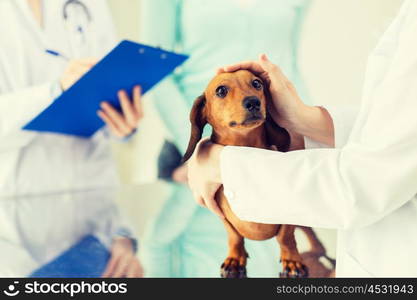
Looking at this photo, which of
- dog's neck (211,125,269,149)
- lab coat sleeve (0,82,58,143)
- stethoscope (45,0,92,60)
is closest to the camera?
dog's neck (211,125,269,149)

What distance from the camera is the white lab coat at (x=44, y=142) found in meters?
1.02

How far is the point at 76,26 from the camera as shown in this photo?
3.82 ft

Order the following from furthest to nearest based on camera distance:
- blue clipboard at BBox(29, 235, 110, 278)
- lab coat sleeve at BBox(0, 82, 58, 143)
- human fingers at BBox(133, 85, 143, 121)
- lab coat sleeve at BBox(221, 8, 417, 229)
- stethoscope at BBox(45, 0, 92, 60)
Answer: stethoscope at BBox(45, 0, 92, 60) < lab coat sleeve at BBox(0, 82, 58, 143) < human fingers at BBox(133, 85, 143, 121) < blue clipboard at BBox(29, 235, 110, 278) < lab coat sleeve at BBox(221, 8, 417, 229)

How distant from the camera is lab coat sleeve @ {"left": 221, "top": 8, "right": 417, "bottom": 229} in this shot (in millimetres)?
413

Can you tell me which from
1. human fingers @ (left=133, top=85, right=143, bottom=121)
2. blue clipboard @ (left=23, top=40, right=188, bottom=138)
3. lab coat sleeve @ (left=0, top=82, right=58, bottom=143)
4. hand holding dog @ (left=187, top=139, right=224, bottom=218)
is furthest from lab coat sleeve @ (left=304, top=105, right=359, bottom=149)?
lab coat sleeve @ (left=0, top=82, right=58, bottom=143)

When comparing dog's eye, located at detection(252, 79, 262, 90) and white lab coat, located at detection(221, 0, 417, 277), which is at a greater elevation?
dog's eye, located at detection(252, 79, 262, 90)

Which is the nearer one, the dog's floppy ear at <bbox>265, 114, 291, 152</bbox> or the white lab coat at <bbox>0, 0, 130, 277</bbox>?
the dog's floppy ear at <bbox>265, 114, 291, 152</bbox>

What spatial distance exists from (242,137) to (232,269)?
0.53 ft

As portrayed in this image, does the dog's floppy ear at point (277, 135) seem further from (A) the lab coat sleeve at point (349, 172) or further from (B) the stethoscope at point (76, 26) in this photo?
(B) the stethoscope at point (76, 26)

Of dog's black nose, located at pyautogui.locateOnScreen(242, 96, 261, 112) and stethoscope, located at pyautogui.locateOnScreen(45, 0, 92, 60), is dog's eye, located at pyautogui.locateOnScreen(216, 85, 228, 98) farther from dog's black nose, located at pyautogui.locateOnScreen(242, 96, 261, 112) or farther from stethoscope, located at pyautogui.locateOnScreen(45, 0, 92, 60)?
stethoscope, located at pyautogui.locateOnScreen(45, 0, 92, 60)

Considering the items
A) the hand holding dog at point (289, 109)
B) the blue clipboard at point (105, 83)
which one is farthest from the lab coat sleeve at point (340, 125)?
the blue clipboard at point (105, 83)

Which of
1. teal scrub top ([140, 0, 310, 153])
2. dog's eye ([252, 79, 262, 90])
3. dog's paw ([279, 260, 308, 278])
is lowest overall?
dog's paw ([279, 260, 308, 278])

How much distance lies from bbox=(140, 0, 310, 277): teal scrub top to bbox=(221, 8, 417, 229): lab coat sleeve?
100 millimetres

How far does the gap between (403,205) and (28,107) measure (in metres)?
0.81
